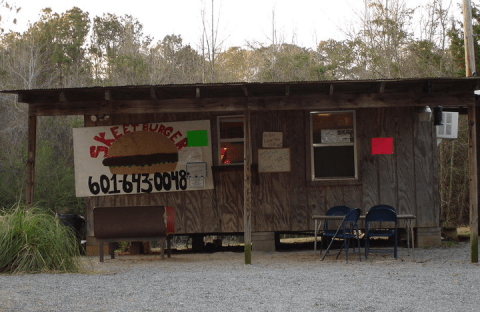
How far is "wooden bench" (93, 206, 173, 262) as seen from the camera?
10.8 meters

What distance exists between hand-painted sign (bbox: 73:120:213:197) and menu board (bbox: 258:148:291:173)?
40.2 inches

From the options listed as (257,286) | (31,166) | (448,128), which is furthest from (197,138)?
(257,286)

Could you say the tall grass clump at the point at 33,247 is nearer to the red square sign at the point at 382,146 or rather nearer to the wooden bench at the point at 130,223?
the wooden bench at the point at 130,223

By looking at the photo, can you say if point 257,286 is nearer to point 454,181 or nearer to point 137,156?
point 137,156

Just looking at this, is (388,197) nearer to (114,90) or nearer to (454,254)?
(454,254)

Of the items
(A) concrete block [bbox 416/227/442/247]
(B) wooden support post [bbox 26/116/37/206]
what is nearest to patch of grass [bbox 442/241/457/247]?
(A) concrete block [bbox 416/227/442/247]

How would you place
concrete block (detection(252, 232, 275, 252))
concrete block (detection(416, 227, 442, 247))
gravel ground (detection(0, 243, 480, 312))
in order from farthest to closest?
concrete block (detection(416, 227, 442, 247)) < concrete block (detection(252, 232, 275, 252)) < gravel ground (detection(0, 243, 480, 312))

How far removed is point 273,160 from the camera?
12273 millimetres

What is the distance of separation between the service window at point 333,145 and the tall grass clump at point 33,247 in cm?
522

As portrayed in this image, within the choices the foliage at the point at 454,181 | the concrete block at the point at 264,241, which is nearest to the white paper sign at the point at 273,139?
the concrete block at the point at 264,241

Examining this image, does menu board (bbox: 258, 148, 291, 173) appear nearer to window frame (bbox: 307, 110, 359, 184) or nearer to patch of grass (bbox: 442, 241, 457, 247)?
window frame (bbox: 307, 110, 359, 184)

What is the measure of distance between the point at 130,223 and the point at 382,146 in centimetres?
501

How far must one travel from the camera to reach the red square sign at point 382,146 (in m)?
12.3

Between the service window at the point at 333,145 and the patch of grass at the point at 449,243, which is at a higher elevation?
the service window at the point at 333,145
